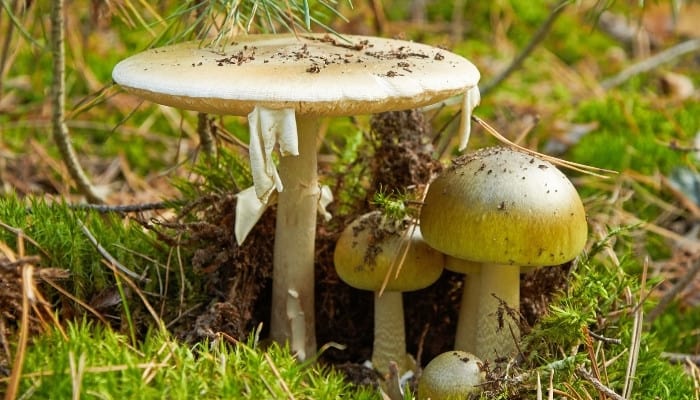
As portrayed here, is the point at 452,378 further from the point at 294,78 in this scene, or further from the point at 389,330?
the point at 294,78

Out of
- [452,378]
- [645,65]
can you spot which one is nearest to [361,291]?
[452,378]

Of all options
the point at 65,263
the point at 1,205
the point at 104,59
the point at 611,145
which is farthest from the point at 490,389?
the point at 104,59

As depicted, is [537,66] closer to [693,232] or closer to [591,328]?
[693,232]

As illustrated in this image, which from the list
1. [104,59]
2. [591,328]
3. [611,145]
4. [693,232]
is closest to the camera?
[591,328]

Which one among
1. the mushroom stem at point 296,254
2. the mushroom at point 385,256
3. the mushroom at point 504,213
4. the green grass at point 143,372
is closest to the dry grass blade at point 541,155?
the mushroom at point 504,213

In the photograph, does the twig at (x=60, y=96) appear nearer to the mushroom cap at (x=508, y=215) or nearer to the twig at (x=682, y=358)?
the mushroom cap at (x=508, y=215)

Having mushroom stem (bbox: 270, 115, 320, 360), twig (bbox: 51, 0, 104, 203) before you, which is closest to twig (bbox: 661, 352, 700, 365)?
mushroom stem (bbox: 270, 115, 320, 360)
